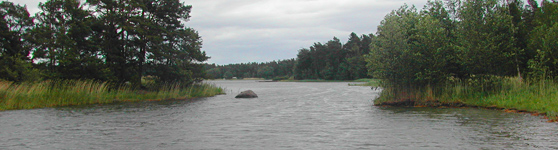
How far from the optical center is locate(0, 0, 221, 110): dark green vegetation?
2769cm

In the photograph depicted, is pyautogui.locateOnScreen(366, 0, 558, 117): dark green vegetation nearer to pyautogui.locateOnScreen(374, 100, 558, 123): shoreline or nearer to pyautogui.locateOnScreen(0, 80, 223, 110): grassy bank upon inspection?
pyautogui.locateOnScreen(374, 100, 558, 123): shoreline

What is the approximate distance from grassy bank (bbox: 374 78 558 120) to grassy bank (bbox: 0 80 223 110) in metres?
18.4

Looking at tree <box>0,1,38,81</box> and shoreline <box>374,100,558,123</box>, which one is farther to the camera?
tree <box>0,1,38,81</box>

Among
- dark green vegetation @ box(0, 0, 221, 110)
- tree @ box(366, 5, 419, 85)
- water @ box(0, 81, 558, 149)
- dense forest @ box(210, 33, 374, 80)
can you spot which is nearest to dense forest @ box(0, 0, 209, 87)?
dark green vegetation @ box(0, 0, 221, 110)

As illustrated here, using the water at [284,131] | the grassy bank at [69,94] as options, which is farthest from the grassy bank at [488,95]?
the grassy bank at [69,94]

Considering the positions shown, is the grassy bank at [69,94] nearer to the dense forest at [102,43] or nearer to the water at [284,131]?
the dense forest at [102,43]

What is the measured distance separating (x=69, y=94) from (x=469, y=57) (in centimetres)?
2503

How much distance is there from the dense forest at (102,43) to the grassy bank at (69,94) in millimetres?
1275

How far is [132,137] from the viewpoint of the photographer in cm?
1313

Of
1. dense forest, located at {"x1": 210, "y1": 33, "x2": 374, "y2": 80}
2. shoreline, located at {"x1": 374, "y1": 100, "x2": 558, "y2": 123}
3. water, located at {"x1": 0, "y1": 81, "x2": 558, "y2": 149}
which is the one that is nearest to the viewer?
water, located at {"x1": 0, "y1": 81, "x2": 558, "y2": 149}

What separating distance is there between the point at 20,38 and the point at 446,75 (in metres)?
35.6

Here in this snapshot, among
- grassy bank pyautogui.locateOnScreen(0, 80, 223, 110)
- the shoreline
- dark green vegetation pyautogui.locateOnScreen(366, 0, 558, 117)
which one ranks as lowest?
the shoreline

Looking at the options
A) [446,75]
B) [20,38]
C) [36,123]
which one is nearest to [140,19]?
→ [20,38]

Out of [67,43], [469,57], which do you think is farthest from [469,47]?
[67,43]
